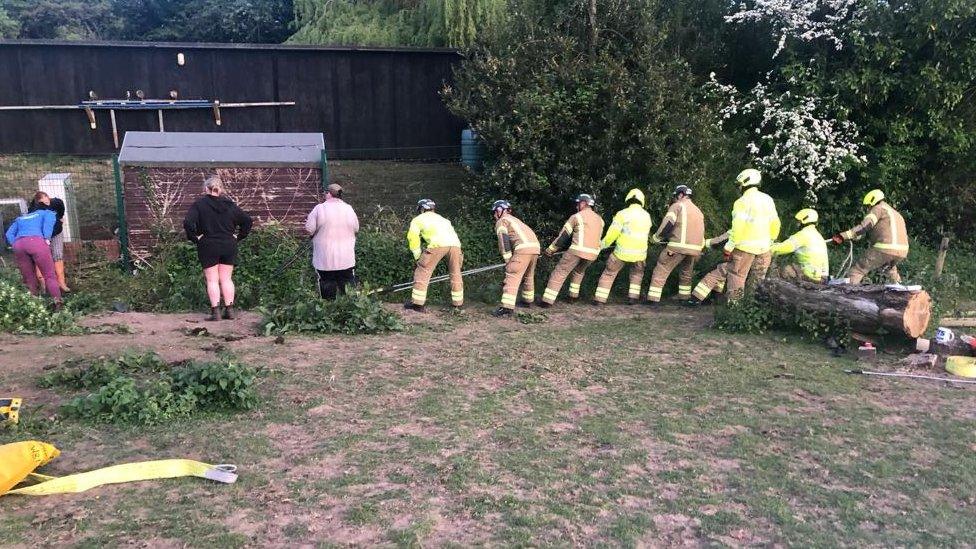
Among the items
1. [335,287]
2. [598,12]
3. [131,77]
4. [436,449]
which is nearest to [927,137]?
[598,12]

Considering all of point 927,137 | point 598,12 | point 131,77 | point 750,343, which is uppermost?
point 598,12

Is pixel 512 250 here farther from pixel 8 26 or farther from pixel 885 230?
pixel 8 26

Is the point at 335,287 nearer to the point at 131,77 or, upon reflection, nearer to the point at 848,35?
the point at 131,77

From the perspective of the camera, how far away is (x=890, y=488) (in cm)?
504

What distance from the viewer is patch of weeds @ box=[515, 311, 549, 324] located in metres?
9.70

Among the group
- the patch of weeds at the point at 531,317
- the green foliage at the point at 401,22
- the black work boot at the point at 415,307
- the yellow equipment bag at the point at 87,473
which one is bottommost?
the patch of weeds at the point at 531,317

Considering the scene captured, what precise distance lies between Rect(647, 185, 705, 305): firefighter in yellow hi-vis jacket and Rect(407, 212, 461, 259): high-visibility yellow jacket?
10.2 feet

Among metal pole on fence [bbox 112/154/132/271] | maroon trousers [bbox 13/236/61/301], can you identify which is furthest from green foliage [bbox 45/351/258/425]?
metal pole on fence [bbox 112/154/132/271]

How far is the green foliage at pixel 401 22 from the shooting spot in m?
15.6

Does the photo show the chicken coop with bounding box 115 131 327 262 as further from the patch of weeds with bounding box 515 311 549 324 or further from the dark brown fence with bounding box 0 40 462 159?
the dark brown fence with bounding box 0 40 462 159

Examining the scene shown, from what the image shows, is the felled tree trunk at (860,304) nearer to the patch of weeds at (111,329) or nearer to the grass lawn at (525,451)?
the grass lawn at (525,451)

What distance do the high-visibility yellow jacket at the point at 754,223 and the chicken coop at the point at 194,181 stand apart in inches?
223

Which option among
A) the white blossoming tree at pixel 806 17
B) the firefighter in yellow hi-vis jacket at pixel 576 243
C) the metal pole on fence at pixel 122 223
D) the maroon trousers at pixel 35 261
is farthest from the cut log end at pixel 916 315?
the maroon trousers at pixel 35 261

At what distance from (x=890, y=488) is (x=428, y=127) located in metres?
11.9
